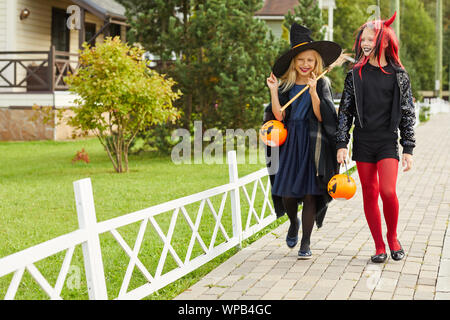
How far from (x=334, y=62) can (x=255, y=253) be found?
1.89 meters

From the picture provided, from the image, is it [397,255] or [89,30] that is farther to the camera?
[89,30]

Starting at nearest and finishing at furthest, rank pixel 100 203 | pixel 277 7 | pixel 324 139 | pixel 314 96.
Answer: pixel 314 96 < pixel 324 139 < pixel 100 203 < pixel 277 7

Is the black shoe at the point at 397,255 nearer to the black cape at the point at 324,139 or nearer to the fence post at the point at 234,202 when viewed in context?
the black cape at the point at 324,139

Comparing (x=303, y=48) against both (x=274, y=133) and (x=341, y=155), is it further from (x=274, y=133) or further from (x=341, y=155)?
(x=341, y=155)

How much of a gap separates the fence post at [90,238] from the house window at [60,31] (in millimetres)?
20616

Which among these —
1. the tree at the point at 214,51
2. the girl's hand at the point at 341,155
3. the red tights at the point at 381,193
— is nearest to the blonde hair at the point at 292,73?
the girl's hand at the point at 341,155

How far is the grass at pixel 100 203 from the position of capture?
5.85 metres

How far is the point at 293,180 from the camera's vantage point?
5922mm

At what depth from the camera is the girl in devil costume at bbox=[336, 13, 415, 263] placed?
18.2 ft

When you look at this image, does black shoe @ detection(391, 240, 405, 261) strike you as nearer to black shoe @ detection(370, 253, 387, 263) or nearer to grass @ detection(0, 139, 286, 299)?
black shoe @ detection(370, 253, 387, 263)

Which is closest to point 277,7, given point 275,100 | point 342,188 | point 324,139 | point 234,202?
point 234,202

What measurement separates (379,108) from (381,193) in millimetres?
701

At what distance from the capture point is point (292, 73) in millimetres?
6047

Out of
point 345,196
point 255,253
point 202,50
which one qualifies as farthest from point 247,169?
point 345,196
